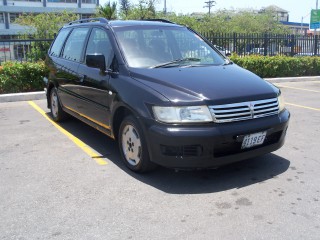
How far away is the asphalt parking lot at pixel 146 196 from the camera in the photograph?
316 centimetres

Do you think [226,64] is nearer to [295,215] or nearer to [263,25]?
[295,215]

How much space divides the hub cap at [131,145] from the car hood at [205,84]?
1.94 feet

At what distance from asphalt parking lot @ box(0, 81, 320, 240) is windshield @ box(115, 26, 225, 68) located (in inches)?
53.6

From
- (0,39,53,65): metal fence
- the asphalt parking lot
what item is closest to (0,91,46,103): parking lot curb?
(0,39,53,65): metal fence

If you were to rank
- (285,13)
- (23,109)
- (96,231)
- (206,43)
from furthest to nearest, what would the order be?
(285,13)
(23,109)
(206,43)
(96,231)

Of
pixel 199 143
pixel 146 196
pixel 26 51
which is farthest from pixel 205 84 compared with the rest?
pixel 26 51

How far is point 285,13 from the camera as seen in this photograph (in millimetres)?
127438

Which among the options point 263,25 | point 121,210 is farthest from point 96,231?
point 263,25

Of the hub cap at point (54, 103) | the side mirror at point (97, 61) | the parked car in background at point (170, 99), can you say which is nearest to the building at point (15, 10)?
the hub cap at point (54, 103)

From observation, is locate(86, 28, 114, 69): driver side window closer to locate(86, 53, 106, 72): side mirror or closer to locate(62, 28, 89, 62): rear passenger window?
locate(86, 53, 106, 72): side mirror

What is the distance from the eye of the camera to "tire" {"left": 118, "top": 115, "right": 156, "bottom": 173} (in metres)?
4.08

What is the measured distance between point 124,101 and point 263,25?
189ft

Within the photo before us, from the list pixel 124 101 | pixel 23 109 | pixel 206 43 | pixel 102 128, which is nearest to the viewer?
pixel 124 101

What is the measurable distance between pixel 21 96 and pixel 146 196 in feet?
22.0
